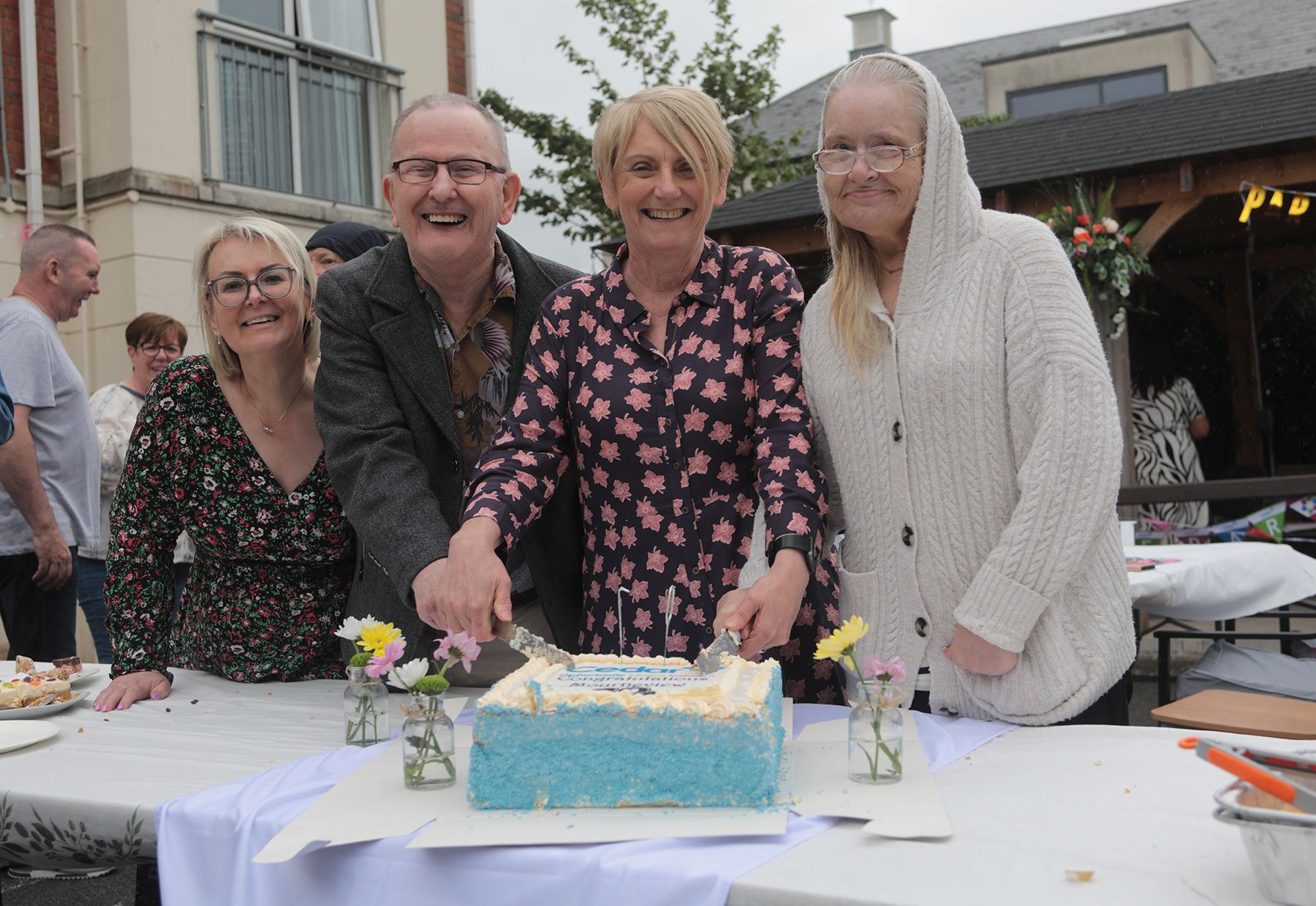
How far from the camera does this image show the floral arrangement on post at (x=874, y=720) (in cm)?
156

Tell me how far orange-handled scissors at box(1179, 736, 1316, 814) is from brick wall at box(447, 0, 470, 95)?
33.2ft

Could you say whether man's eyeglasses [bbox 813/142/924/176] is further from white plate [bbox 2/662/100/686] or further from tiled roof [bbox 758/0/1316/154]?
tiled roof [bbox 758/0/1316/154]

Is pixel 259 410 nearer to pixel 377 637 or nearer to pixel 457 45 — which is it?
pixel 377 637

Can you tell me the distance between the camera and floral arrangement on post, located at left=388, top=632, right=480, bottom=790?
1650mm

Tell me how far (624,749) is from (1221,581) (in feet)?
14.6

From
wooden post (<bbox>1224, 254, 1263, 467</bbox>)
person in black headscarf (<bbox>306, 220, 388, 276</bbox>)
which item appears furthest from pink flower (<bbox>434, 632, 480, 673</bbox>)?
wooden post (<bbox>1224, 254, 1263, 467</bbox>)

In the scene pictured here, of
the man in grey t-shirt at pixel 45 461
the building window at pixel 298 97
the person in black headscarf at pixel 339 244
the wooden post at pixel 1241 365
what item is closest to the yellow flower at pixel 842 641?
the person in black headscarf at pixel 339 244

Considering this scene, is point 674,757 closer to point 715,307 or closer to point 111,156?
point 715,307

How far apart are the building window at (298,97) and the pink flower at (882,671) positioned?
26.1 ft

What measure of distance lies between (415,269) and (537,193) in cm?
1359

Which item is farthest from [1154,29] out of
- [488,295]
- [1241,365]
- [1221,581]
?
[488,295]

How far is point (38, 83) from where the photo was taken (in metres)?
7.93

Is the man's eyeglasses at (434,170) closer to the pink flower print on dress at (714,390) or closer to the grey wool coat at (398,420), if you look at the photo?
the grey wool coat at (398,420)

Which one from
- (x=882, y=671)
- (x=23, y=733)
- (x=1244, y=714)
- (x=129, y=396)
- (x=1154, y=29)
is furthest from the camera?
(x=1154, y=29)
